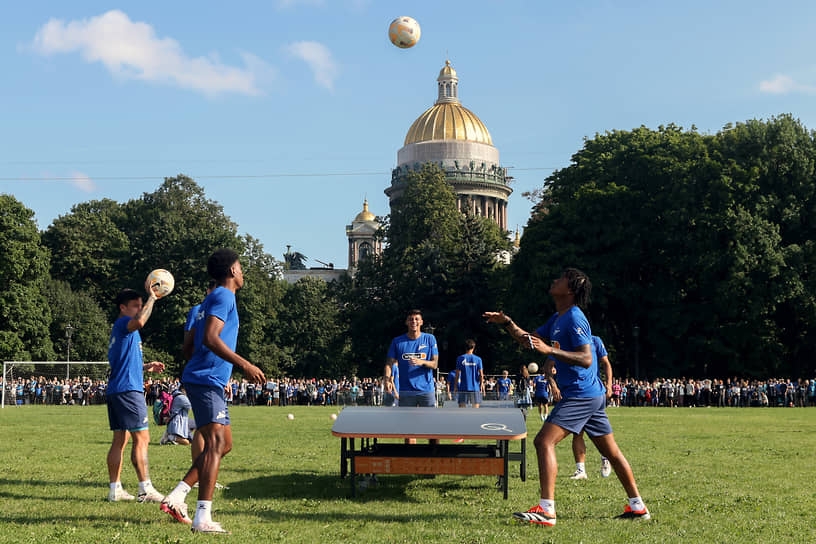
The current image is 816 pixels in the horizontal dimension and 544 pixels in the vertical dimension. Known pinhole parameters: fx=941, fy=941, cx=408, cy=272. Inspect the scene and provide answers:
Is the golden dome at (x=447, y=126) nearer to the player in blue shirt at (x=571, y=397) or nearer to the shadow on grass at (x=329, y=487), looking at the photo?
the shadow on grass at (x=329, y=487)

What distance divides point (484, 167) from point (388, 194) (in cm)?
1206

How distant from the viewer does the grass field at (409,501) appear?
823 centimetres

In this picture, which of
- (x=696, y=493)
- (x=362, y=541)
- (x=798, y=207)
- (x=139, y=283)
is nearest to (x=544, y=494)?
→ (x=362, y=541)

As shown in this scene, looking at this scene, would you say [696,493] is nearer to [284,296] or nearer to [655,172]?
[655,172]

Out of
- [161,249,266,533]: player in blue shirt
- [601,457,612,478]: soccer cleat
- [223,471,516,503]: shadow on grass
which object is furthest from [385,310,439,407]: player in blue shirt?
[161,249,266,533]: player in blue shirt

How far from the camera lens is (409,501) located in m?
10.4

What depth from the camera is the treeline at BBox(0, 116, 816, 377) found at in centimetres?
4459

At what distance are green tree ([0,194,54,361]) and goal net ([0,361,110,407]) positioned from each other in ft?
23.2

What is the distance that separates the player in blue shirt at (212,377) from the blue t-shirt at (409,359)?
4.58 metres

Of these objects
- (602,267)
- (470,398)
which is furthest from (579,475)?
(602,267)

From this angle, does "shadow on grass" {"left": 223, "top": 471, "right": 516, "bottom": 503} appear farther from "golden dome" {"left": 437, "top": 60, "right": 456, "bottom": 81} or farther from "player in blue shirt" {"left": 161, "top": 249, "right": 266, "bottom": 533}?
"golden dome" {"left": 437, "top": 60, "right": 456, "bottom": 81}

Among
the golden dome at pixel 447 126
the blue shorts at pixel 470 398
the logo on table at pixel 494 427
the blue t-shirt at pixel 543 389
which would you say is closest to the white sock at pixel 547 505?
the logo on table at pixel 494 427

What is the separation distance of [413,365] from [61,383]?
42.8 m

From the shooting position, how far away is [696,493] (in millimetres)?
11055
